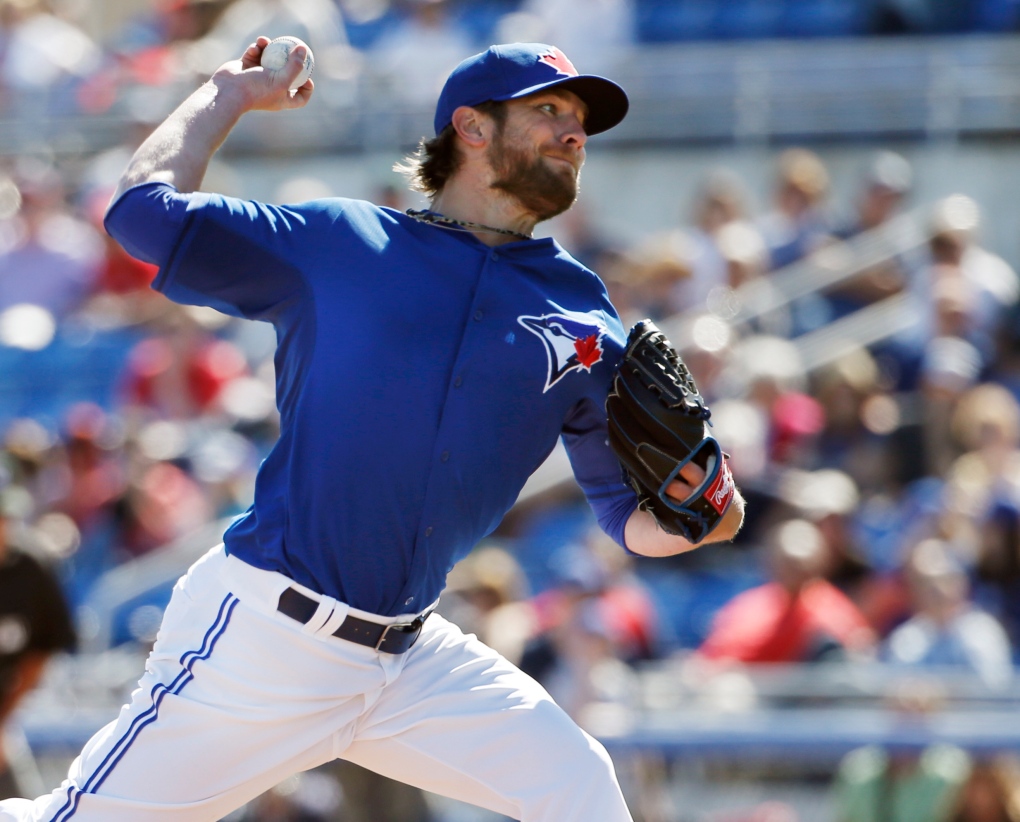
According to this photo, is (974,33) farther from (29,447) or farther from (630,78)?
(29,447)

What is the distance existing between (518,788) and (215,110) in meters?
1.59

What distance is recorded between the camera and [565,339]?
376 cm

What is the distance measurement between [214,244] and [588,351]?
33.0 inches

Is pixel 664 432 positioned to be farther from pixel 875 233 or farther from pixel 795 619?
pixel 875 233

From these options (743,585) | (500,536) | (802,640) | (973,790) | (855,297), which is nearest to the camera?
(973,790)

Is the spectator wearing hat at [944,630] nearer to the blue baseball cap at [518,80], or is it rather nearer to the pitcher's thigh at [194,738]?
the blue baseball cap at [518,80]

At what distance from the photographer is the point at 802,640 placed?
705 cm

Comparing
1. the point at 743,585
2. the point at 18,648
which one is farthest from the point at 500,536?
the point at 18,648

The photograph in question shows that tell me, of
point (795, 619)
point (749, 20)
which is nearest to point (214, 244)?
point (795, 619)

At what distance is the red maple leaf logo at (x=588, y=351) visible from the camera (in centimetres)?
377

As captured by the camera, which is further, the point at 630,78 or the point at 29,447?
the point at 630,78

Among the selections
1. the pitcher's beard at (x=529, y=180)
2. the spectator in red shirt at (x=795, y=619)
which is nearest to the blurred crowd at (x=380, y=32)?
the spectator in red shirt at (x=795, y=619)

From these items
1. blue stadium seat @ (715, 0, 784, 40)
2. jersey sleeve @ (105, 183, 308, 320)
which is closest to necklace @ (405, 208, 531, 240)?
jersey sleeve @ (105, 183, 308, 320)

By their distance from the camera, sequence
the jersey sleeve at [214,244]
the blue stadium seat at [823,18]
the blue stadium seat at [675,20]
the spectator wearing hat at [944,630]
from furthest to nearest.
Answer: the blue stadium seat at [675,20] < the blue stadium seat at [823,18] < the spectator wearing hat at [944,630] < the jersey sleeve at [214,244]
